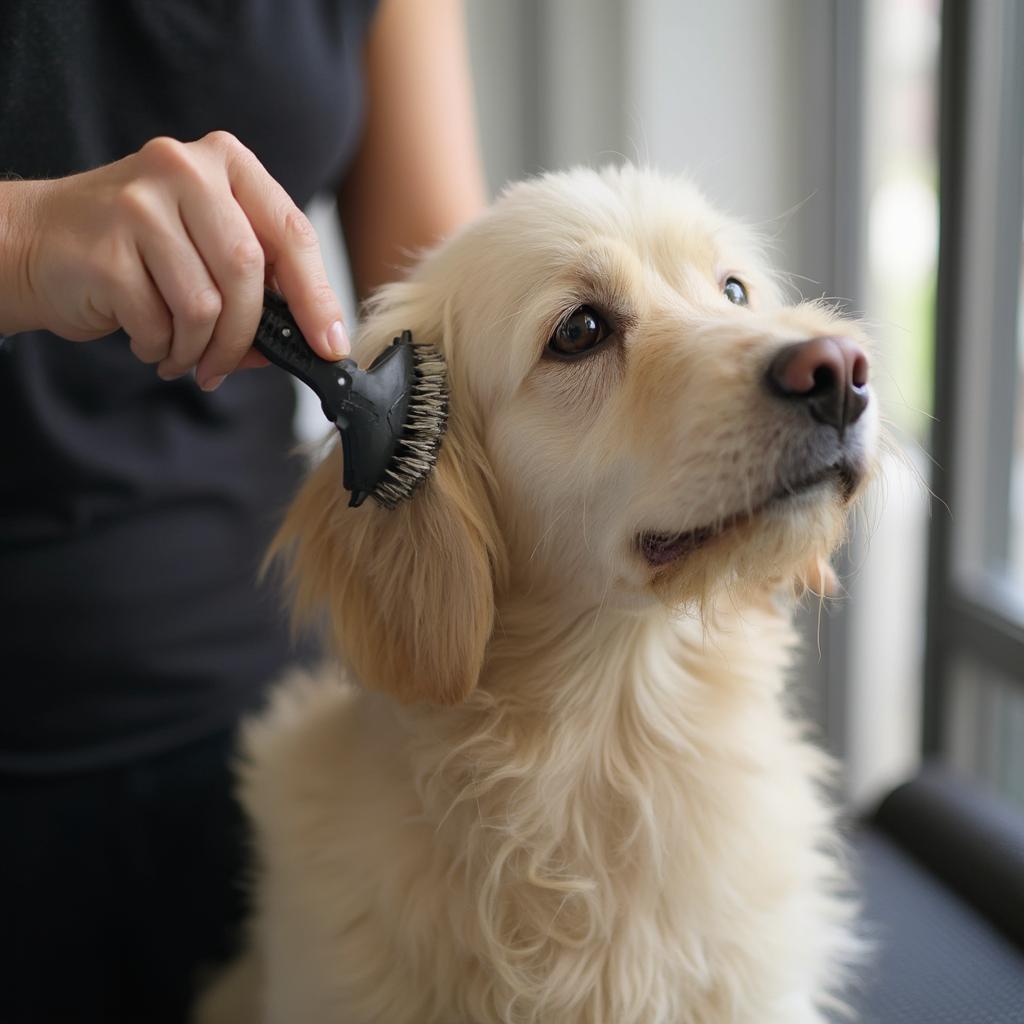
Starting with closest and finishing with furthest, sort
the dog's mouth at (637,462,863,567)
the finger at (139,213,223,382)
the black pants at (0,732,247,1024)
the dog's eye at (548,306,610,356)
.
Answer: the finger at (139,213,223,382) < the dog's mouth at (637,462,863,567) < the dog's eye at (548,306,610,356) < the black pants at (0,732,247,1024)

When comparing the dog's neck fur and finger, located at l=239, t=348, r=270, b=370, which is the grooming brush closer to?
finger, located at l=239, t=348, r=270, b=370

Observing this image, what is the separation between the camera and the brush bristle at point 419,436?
0.75m

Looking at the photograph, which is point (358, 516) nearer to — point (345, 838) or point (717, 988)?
point (345, 838)

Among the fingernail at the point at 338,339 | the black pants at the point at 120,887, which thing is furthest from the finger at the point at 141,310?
the black pants at the point at 120,887

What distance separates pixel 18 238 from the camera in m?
0.63

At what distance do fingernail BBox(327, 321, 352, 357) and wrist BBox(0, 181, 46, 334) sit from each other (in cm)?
19

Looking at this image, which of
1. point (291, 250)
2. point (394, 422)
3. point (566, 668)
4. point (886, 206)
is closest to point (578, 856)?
point (566, 668)

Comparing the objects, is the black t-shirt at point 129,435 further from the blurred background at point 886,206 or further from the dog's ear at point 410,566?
the blurred background at point 886,206

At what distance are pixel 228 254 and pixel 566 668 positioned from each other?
445 mm

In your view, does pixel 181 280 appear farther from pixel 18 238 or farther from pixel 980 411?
pixel 980 411

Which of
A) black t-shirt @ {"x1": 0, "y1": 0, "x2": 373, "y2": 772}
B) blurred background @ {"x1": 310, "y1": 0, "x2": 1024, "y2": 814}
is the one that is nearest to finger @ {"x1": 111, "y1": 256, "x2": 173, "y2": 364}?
black t-shirt @ {"x1": 0, "y1": 0, "x2": 373, "y2": 772}

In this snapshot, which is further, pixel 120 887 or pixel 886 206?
pixel 886 206

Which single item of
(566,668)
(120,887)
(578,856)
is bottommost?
(120,887)

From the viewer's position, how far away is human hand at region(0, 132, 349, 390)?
60cm
